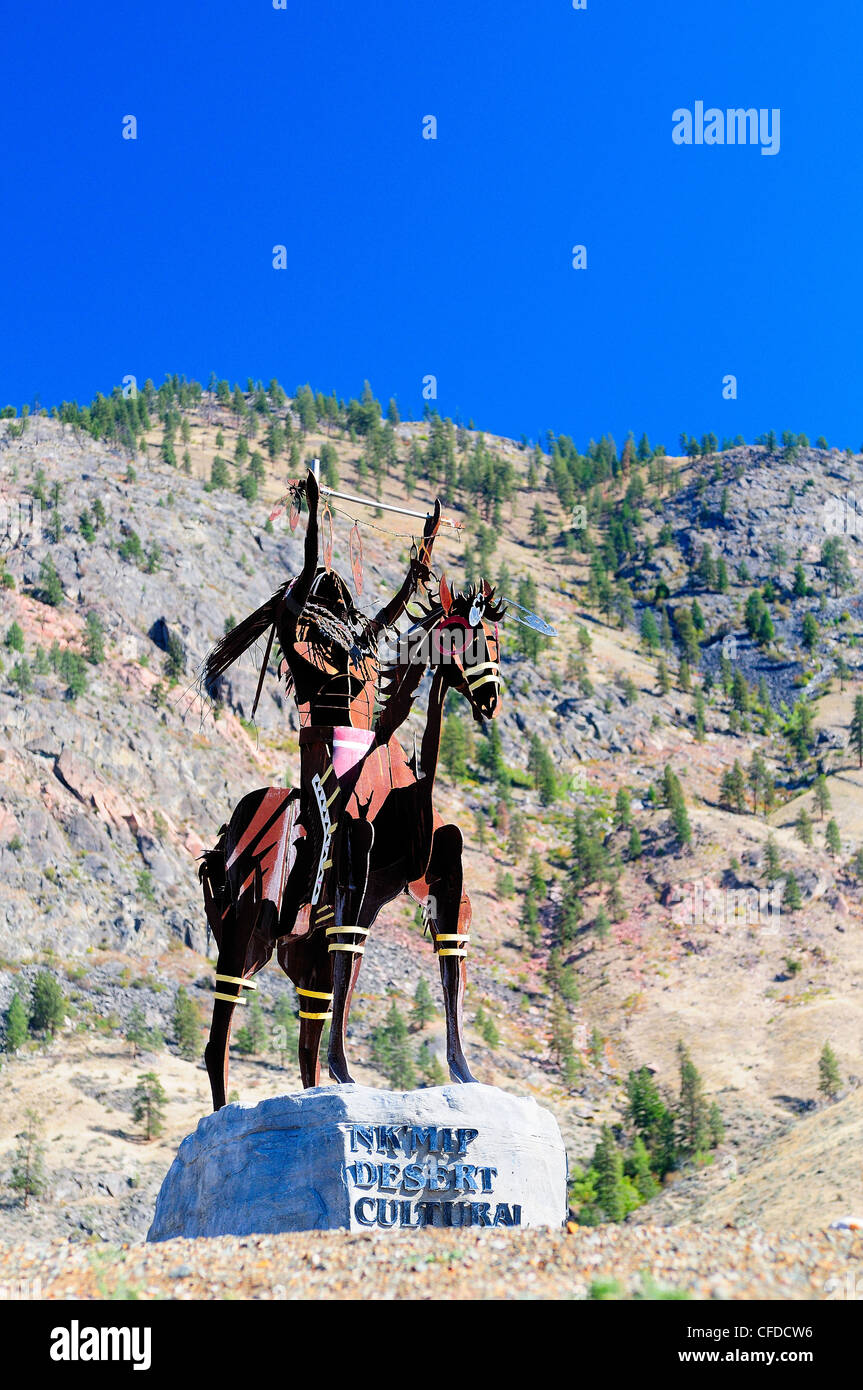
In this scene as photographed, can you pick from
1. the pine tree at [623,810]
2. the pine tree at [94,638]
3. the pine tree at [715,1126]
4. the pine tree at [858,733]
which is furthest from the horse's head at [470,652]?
the pine tree at [858,733]

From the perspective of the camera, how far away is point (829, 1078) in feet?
212

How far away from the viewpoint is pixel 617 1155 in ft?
198

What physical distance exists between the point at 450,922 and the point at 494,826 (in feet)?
271

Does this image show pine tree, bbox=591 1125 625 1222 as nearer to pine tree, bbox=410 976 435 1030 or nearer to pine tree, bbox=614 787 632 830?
pine tree, bbox=410 976 435 1030

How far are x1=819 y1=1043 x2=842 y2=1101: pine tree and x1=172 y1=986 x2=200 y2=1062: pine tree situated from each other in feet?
97.7

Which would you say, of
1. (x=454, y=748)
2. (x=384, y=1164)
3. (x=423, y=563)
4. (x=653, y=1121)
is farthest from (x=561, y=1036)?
(x=384, y=1164)

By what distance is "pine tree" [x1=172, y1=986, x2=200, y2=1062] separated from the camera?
63.5 m

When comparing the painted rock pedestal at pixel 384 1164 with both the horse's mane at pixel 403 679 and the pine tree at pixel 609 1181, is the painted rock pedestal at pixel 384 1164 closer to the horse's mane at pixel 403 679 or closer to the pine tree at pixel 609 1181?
the horse's mane at pixel 403 679

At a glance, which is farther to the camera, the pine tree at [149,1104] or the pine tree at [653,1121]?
the pine tree at [653,1121]

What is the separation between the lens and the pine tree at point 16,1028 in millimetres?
59719

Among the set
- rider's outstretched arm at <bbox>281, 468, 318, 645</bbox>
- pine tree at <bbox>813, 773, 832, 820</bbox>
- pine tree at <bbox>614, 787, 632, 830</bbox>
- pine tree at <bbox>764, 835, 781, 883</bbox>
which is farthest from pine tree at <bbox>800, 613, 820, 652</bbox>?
rider's outstretched arm at <bbox>281, 468, 318, 645</bbox>

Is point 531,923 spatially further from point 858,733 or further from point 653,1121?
point 858,733

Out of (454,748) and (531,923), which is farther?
(454,748)
